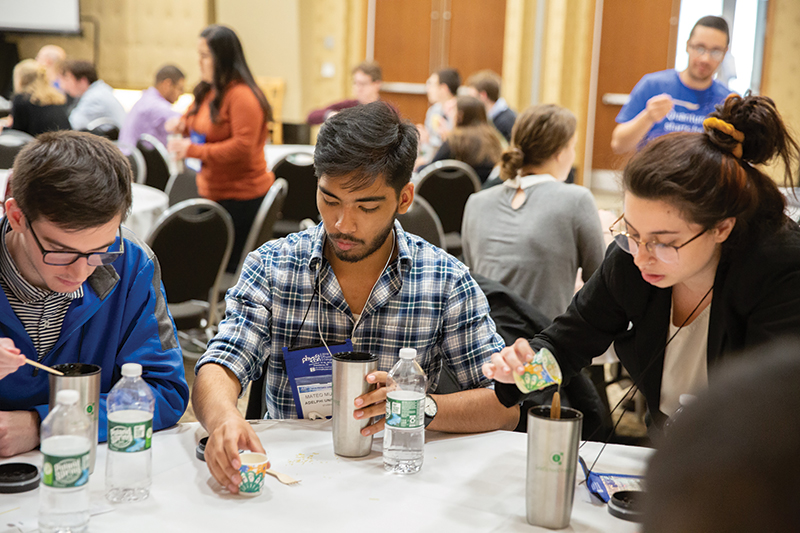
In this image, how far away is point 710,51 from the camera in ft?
12.5

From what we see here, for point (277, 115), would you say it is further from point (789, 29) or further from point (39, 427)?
point (39, 427)

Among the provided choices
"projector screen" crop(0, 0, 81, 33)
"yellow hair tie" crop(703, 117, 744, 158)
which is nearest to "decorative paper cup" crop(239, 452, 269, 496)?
"yellow hair tie" crop(703, 117, 744, 158)

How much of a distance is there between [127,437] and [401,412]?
0.45 m

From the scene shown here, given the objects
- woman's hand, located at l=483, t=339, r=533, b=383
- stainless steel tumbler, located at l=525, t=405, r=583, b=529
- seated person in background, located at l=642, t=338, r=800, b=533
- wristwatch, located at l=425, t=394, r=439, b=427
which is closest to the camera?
seated person in background, located at l=642, t=338, r=800, b=533

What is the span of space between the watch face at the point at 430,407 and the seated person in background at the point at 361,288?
0.08m

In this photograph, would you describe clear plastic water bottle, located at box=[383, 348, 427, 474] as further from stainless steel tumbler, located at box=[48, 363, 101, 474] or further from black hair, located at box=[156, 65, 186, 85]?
black hair, located at box=[156, 65, 186, 85]

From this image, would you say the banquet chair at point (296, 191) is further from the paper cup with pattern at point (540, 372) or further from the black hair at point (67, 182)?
the paper cup with pattern at point (540, 372)

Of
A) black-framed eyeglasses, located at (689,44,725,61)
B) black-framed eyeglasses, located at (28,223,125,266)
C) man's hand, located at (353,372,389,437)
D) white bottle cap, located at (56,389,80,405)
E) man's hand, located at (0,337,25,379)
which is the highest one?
black-framed eyeglasses, located at (689,44,725,61)

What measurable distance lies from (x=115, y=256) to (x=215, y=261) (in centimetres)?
196

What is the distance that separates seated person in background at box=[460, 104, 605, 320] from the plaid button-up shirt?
114 centimetres

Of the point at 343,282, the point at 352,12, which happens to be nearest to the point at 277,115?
the point at 352,12

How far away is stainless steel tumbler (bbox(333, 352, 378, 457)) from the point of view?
1391mm

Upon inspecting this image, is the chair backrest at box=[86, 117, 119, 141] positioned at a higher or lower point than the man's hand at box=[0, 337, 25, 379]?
higher

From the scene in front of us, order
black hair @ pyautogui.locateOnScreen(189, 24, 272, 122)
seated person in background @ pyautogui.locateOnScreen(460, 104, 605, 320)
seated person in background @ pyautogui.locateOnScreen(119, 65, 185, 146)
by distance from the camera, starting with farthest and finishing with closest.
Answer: seated person in background @ pyautogui.locateOnScreen(119, 65, 185, 146) → black hair @ pyautogui.locateOnScreen(189, 24, 272, 122) → seated person in background @ pyautogui.locateOnScreen(460, 104, 605, 320)
